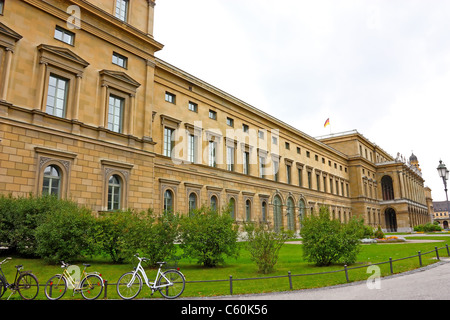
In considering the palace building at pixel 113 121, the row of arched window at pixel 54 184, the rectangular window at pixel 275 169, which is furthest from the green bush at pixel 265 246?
the rectangular window at pixel 275 169

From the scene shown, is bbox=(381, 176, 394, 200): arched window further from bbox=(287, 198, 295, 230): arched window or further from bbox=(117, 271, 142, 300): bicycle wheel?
bbox=(117, 271, 142, 300): bicycle wheel

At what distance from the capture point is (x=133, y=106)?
23.1 metres

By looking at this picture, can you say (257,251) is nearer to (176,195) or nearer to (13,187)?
(13,187)

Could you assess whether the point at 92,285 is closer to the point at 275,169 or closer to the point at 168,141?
the point at 168,141

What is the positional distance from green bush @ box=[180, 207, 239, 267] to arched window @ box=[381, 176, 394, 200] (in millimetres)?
76136

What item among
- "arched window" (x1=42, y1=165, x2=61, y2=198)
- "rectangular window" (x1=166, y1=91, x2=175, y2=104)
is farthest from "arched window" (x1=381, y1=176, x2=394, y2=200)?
"arched window" (x1=42, y1=165, x2=61, y2=198)

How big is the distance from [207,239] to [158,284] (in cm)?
552

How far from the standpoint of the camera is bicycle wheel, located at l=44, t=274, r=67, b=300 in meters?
8.88

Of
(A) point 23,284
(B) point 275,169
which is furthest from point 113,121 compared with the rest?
(B) point 275,169

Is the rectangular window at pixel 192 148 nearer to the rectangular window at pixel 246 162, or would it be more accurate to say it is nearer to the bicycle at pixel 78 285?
the rectangular window at pixel 246 162

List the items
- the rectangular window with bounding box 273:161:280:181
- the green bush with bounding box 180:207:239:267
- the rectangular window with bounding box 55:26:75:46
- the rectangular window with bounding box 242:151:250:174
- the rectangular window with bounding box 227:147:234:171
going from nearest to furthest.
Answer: the green bush with bounding box 180:207:239:267, the rectangular window with bounding box 55:26:75:46, the rectangular window with bounding box 227:147:234:171, the rectangular window with bounding box 242:151:250:174, the rectangular window with bounding box 273:161:280:181

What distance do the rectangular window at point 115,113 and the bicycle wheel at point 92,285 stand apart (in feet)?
46.5

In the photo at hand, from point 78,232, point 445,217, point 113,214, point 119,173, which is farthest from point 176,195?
point 445,217

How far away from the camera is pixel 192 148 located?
1190 inches
